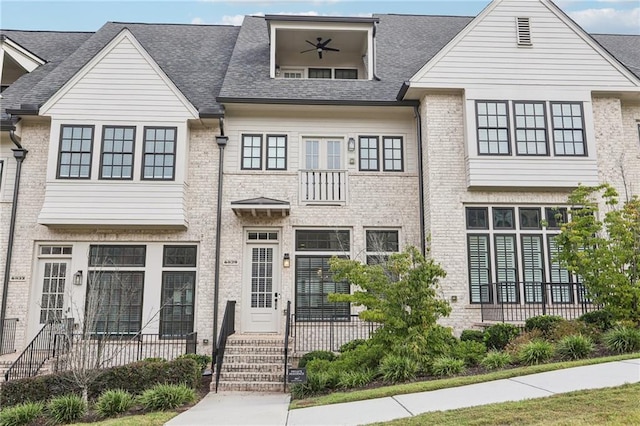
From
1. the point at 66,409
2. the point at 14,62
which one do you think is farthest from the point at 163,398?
the point at 14,62

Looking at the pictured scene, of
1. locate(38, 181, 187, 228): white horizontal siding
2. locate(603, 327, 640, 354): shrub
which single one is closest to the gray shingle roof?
locate(38, 181, 187, 228): white horizontal siding

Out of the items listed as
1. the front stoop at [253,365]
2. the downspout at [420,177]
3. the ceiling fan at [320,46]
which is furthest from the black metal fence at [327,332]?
the ceiling fan at [320,46]

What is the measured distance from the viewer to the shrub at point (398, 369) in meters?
8.54

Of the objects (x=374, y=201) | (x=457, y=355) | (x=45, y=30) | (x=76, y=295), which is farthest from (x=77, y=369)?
(x=45, y=30)

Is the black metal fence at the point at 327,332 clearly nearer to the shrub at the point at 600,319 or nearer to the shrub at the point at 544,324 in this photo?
the shrub at the point at 544,324

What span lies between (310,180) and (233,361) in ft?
17.2

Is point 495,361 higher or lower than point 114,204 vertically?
lower

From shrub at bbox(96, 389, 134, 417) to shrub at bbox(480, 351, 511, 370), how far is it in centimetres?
649

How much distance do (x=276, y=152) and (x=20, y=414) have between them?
27.6 ft

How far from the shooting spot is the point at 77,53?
50.3 ft

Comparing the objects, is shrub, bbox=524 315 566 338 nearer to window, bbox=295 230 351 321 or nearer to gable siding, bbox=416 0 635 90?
window, bbox=295 230 351 321

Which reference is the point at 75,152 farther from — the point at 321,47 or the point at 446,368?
the point at 446,368

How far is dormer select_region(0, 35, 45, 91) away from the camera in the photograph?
14.5 m

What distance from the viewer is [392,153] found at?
1359 cm
